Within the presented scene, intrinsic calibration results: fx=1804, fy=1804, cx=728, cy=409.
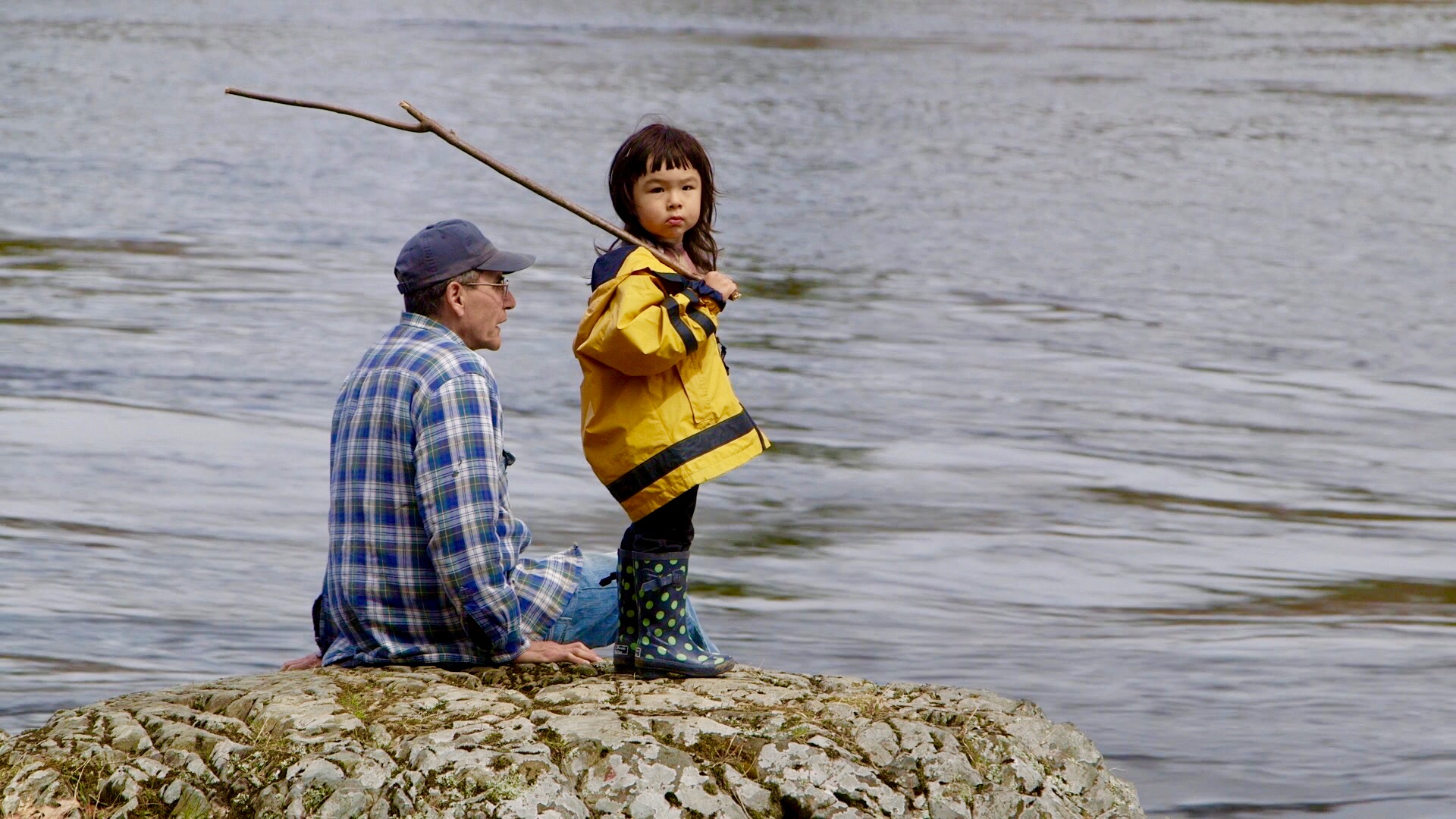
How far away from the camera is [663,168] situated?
450cm

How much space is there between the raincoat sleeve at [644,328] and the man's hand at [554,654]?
812mm

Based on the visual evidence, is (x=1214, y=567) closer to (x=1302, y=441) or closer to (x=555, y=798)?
(x=1302, y=441)

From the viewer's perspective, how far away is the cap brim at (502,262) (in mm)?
4574

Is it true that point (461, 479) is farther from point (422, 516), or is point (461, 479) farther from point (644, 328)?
point (644, 328)

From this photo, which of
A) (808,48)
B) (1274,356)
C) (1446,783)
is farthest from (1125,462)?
(808,48)

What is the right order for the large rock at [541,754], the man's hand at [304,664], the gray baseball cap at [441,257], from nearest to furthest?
1. the large rock at [541,754]
2. the gray baseball cap at [441,257]
3. the man's hand at [304,664]

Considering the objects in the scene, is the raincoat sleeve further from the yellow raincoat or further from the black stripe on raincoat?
the black stripe on raincoat

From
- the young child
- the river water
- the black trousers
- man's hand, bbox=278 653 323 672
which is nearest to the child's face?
the young child

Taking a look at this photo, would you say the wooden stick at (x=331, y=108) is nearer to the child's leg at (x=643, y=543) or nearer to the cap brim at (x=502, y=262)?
the cap brim at (x=502, y=262)

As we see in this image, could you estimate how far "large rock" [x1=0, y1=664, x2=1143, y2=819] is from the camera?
4082 millimetres

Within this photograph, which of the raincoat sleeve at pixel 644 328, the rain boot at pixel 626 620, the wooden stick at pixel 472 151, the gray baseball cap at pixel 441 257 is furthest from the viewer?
the rain boot at pixel 626 620

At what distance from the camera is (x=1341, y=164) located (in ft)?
69.5

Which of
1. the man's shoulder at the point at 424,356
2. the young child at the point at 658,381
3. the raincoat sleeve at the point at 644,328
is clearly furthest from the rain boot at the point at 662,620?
the man's shoulder at the point at 424,356

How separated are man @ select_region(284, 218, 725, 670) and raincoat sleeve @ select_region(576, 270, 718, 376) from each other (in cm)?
28
